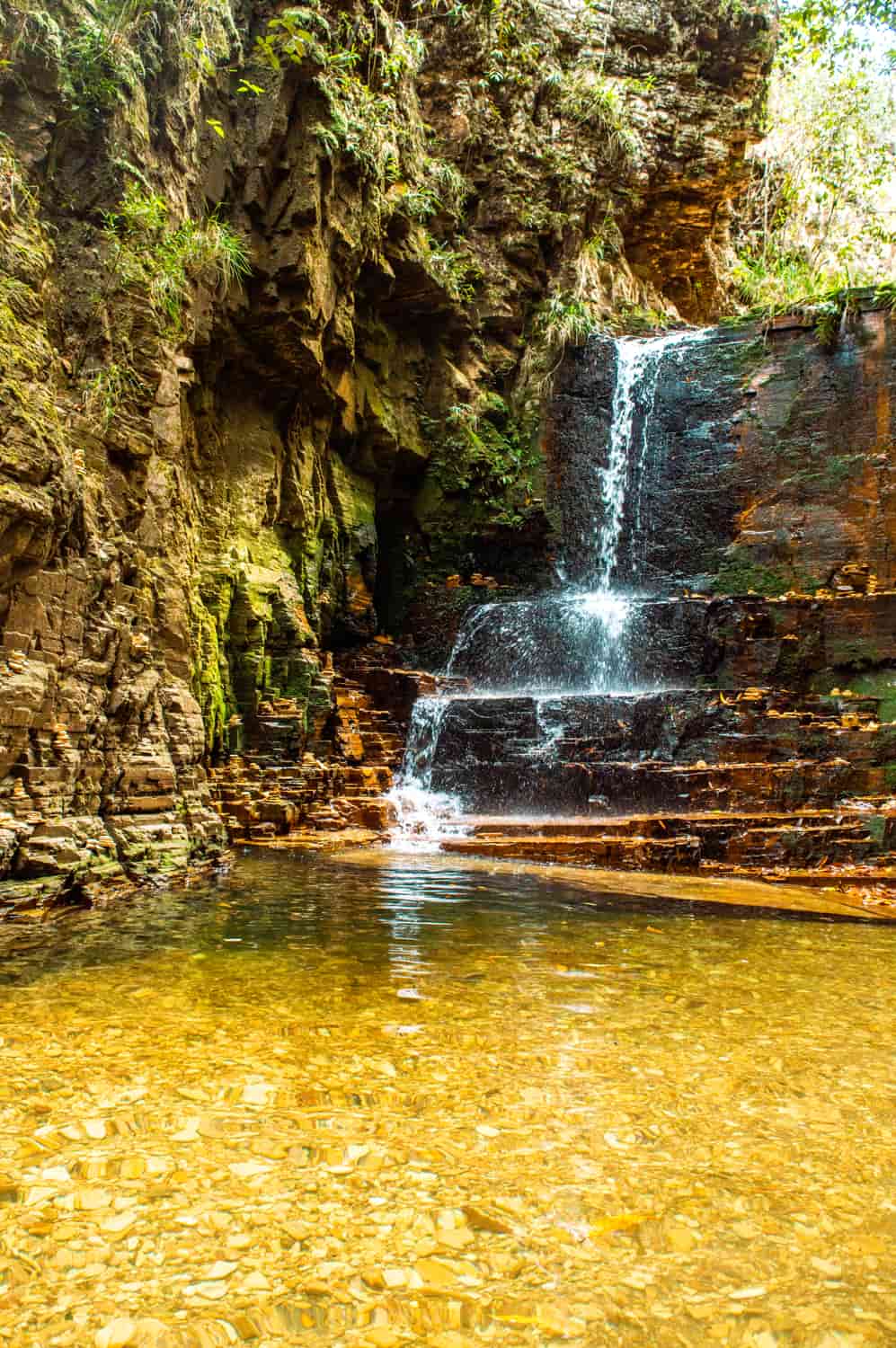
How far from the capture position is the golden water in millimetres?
1710

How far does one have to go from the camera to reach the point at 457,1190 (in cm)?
215

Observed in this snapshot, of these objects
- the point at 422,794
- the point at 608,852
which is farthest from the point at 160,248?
the point at 608,852

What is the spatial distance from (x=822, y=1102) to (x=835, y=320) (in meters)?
15.6

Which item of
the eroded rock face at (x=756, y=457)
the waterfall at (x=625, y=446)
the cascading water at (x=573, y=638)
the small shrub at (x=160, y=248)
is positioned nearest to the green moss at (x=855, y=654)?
the eroded rock face at (x=756, y=457)

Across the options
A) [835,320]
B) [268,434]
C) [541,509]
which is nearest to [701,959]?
[268,434]

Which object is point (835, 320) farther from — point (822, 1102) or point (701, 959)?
point (822, 1102)

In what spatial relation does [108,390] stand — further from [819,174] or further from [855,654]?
[819,174]

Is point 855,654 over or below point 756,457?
below

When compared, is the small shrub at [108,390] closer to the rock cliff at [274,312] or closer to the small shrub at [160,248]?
the rock cliff at [274,312]

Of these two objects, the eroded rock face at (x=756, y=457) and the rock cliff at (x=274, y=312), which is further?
the eroded rock face at (x=756, y=457)

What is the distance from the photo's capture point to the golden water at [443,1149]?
171 cm

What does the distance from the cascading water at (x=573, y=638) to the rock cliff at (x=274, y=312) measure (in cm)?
134

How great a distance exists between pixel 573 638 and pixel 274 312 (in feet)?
23.8

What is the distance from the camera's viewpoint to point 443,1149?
239 centimetres
